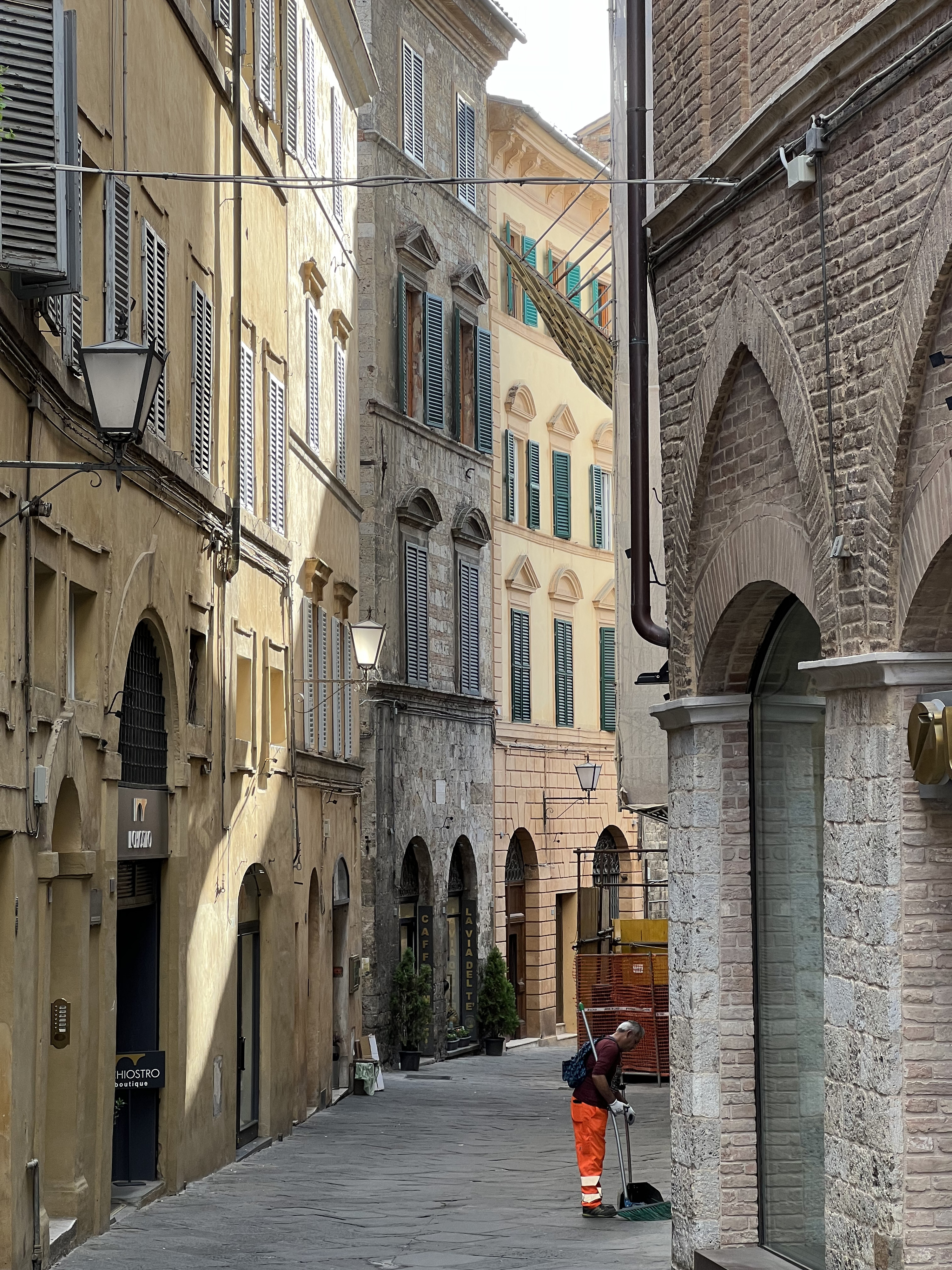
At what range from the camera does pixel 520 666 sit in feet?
119

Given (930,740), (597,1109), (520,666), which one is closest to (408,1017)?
(520,666)

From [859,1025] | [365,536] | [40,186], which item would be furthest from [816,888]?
[365,536]

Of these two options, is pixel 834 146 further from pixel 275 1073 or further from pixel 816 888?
pixel 275 1073

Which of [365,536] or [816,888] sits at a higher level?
[365,536]

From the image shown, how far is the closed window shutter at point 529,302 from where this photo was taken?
3703 cm

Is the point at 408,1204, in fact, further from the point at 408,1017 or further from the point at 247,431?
the point at 408,1017

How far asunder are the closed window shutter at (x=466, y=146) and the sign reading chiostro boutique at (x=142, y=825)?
65.3ft

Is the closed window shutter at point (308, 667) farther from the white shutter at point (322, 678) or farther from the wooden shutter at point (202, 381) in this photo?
the wooden shutter at point (202, 381)

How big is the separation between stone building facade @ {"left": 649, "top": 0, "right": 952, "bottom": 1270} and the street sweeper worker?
2.80 m

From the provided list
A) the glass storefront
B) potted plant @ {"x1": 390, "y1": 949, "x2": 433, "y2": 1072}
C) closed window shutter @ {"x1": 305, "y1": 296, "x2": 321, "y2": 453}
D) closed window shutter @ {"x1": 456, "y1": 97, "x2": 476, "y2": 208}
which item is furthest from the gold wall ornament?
closed window shutter @ {"x1": 456, "y1": 97, "x2": 476, "y2": 208}

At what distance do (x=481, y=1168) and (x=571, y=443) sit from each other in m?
23.7

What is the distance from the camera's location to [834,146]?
31.0ft

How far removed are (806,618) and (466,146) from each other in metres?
24.8

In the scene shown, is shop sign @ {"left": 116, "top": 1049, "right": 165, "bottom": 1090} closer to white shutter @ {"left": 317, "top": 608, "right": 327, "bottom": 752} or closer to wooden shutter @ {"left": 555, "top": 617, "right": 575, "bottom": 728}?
→ white shutter @ {"left": 317, "top": 608, "right": 327, "bottom": 752}
